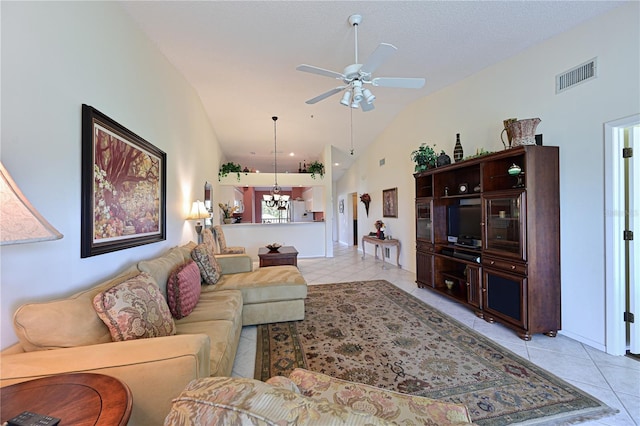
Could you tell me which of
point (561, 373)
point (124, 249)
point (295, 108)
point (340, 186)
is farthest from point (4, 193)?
point (340, 186)

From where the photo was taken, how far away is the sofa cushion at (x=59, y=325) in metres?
1.21

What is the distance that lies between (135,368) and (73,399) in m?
0.24

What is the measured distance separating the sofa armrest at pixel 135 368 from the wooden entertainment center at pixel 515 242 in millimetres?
3011

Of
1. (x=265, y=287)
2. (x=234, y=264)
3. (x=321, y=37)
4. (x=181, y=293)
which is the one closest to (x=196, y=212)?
(x=234, y=264)

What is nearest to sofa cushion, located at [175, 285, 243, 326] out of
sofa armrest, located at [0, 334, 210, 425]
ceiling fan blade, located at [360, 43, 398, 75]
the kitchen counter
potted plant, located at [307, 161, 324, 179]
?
sofa armrest, located at [0, 334, 210, 425]

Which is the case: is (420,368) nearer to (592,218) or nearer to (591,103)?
(592,218)

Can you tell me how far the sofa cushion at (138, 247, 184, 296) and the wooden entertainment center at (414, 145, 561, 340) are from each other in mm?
3353

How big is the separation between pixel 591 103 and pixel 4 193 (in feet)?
13.4

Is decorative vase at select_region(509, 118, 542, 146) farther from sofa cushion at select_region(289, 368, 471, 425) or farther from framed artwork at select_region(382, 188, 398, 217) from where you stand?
framed artwork at select_region(382, 188, 398, 217)

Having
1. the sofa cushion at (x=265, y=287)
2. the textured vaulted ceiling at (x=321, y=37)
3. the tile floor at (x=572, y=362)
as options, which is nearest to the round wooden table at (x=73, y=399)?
the tile floor at (x=572, y=362)

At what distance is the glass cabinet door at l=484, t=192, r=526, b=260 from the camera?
8.87ft

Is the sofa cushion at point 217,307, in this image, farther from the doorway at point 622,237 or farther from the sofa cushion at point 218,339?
the doorway at point 622,237

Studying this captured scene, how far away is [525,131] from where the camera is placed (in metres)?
2.71

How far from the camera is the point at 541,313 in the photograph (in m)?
2.67
